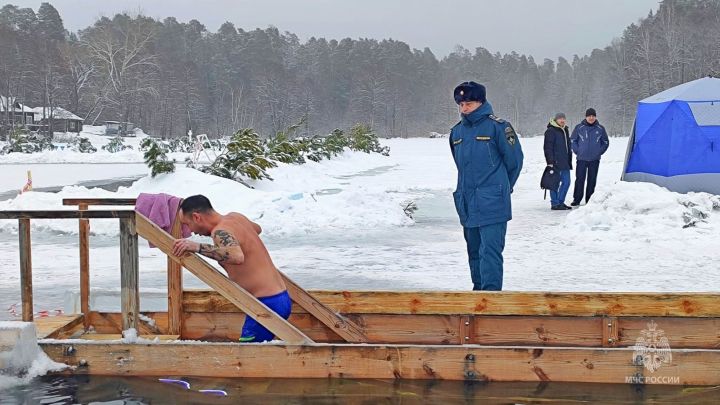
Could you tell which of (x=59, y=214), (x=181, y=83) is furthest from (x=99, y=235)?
(x=181, y=83)

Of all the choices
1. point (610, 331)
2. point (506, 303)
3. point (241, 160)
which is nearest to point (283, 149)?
point (241, 160)

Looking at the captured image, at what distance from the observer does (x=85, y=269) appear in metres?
5.38

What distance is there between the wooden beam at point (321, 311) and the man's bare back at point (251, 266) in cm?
48

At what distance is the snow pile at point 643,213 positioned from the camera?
1019cm

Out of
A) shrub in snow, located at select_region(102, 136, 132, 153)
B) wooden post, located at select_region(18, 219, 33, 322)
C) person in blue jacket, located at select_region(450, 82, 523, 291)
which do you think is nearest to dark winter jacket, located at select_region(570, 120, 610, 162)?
person in blue jacket, located at select_region(450, 82, 523, 291)

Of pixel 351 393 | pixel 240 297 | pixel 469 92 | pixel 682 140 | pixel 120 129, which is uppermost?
pixel 120 129

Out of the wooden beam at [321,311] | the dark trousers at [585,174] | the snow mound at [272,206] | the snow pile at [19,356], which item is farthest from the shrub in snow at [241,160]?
the snow pile at [19,356]

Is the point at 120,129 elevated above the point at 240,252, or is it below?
above

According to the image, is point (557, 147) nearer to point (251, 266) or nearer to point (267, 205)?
point (267, 205)

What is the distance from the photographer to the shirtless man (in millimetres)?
4285

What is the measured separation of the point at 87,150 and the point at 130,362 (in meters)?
43.5

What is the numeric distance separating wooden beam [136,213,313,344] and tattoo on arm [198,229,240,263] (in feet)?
0.28

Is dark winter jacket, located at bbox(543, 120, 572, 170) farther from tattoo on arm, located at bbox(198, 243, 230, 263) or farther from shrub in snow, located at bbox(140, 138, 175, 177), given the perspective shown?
tattoo on arm, located at bbox(198, 243, 230, 263)

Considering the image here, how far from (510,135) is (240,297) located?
8.63ft
